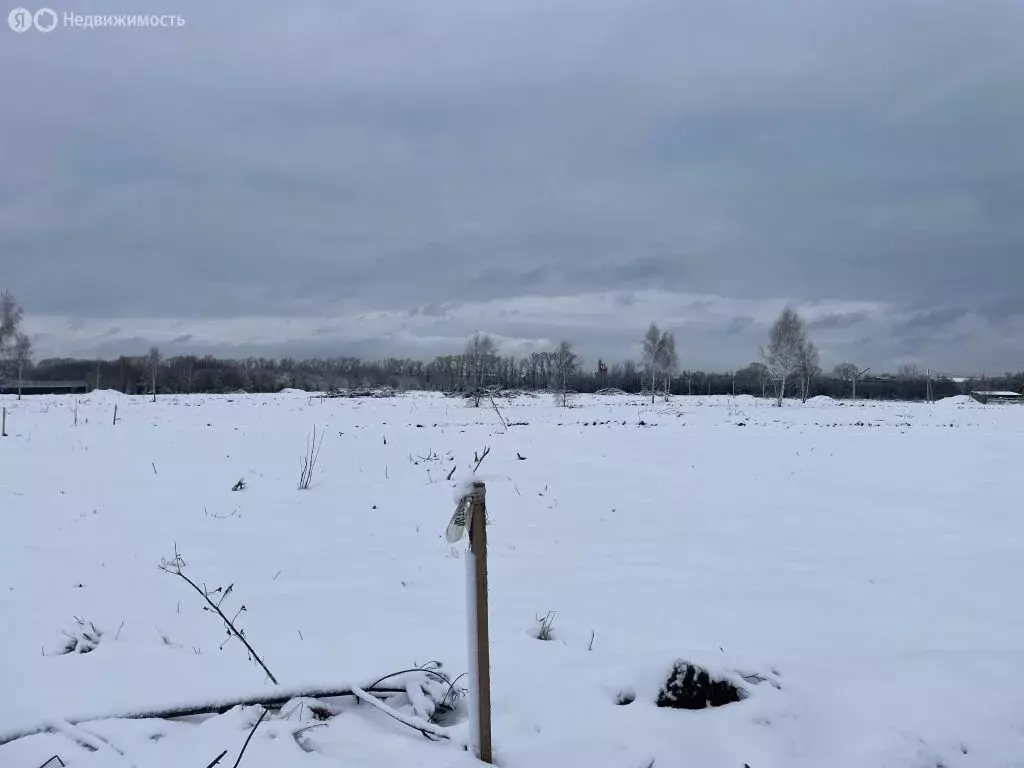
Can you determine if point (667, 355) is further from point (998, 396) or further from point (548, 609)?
point (548, 609)

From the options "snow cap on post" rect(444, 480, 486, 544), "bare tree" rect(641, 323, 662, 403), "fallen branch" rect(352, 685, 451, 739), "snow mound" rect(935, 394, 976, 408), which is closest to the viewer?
"snow cap on post" rect(444, 480, 486, 544)

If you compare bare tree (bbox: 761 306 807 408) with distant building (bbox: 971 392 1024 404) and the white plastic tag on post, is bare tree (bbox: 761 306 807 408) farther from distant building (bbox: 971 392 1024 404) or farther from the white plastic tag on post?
the white plastic tag on post

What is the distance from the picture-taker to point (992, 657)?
3627mm

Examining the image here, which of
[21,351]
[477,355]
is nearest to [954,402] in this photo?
[477,355]

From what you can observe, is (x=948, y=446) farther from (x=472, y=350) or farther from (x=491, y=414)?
(x=472, y=350)

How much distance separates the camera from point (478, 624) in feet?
7.82

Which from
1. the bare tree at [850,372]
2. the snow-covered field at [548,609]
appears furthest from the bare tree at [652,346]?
the snow-covered field at [548,609]

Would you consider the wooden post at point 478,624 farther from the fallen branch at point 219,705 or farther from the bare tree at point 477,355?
the bare tree at point 477,355

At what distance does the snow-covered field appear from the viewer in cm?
274

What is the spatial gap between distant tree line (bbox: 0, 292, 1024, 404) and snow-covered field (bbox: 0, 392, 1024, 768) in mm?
29071

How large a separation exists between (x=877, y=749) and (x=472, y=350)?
60.3 m

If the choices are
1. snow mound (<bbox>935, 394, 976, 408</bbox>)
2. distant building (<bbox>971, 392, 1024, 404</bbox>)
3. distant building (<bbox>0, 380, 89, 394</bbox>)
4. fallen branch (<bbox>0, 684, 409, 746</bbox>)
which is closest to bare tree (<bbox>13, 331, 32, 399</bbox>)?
distant building (<bbox>0, 380, 89, 394</bbox>)

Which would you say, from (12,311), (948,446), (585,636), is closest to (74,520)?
(585,636)

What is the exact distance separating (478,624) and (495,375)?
307ft
